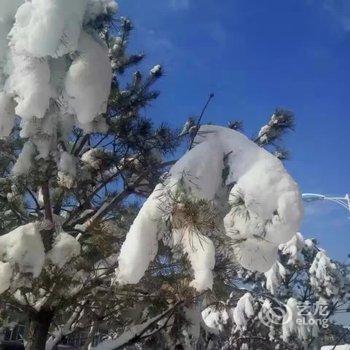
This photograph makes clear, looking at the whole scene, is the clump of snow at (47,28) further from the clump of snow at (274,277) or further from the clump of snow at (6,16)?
the clump of snow at (274,277)

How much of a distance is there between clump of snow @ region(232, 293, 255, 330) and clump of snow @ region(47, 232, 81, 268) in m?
12.8

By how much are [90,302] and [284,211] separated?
2831 millimetres

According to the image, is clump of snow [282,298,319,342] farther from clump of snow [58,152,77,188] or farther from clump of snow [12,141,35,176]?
clump of snow [12,141,35,176]

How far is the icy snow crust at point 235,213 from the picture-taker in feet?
10.1

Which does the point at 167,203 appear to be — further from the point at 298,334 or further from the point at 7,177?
the point at 298,334

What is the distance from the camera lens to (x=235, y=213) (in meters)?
3.29

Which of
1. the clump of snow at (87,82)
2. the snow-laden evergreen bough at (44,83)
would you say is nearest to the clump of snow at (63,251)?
the snow-laden evergreen bough at (44,83)

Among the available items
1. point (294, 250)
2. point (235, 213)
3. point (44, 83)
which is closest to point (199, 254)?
point (235, 213)

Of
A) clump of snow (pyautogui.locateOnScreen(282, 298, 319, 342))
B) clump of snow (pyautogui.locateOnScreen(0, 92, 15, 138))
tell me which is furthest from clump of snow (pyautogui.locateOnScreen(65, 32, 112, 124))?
clump of snow (pyautogui.locateOnScreen(282, 298, 319, 342))

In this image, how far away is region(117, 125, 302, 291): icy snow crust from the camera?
3088 mm

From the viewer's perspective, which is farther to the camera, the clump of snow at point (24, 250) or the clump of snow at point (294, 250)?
the clump of snow at point (294, 250)

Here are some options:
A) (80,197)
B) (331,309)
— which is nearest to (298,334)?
(331,309)
